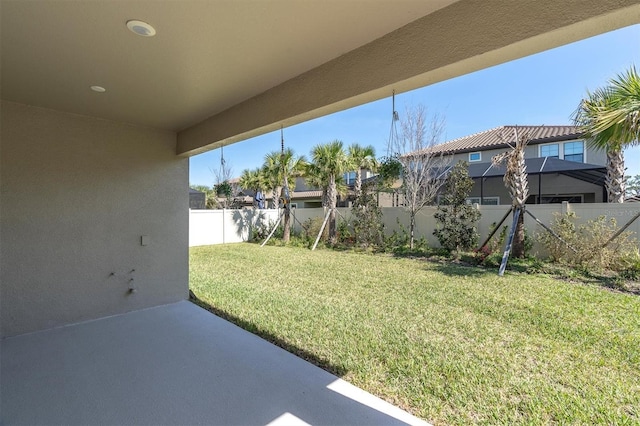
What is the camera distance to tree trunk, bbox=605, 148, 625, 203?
7902 millimetres

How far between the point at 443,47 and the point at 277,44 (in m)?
1.15

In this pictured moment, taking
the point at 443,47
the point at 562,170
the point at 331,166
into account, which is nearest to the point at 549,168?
the point at 562,170

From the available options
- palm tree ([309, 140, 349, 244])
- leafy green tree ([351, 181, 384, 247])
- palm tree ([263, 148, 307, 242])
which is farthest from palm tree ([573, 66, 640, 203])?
palm tree ([263, 148, 307, 242])

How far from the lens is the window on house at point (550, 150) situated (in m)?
13.2

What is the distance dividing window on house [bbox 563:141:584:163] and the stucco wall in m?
15.0

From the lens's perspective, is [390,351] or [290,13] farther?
[390,351]

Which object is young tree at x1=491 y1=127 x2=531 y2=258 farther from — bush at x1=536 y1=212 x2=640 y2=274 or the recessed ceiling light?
the recessed ceiling light

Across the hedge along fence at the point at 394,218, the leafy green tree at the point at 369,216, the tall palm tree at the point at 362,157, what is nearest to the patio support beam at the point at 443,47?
the hedge along fence at the point at 394,218

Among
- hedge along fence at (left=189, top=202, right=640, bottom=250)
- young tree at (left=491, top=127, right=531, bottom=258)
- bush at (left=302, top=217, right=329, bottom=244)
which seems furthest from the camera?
bush at (left=302, top=217, right=329, bottom=244)

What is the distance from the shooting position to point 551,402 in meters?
2.46

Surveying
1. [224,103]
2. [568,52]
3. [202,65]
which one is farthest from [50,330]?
[568,52]

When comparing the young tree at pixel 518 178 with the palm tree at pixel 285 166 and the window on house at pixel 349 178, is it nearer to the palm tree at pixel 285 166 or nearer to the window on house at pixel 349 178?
the palm tree at pixel 285 166

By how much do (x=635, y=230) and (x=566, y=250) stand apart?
1276 millimetres

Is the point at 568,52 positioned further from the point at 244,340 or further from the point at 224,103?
the point at 244,340
